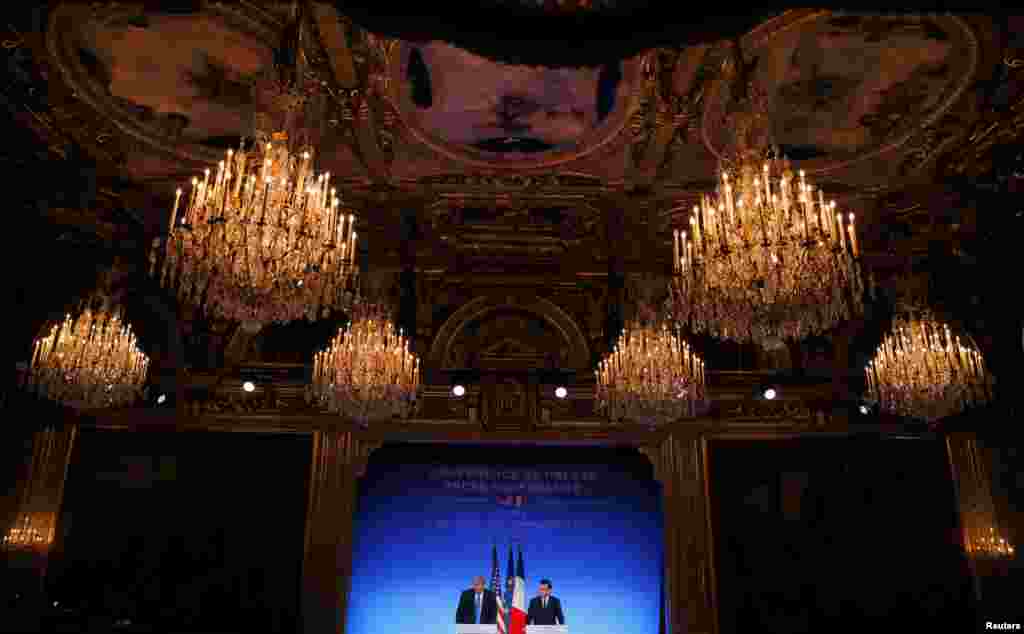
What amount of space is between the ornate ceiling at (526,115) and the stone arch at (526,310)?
1.80m

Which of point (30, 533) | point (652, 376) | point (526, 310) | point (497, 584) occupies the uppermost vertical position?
point (526, 310)

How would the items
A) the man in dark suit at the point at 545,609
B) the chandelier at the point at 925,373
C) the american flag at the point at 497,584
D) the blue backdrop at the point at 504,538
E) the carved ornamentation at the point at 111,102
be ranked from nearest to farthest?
the carved ornamentation at the point at 111,102, the chandelier at the point at 925,373, the american flag at the point at 497,584, the man in dark suit at the point at 545,609, the blue backdrop at the point at 504,538

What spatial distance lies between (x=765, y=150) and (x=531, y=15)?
4.34 m

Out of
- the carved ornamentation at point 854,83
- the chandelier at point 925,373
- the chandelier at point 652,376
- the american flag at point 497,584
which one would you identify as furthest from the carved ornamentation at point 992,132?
the american flag at point 497,584

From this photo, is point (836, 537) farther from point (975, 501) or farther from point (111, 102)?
point (111, 102)

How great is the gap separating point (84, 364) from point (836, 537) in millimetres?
11214

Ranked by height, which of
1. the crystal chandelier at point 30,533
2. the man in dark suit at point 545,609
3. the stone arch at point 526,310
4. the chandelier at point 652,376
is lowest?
the man in dark suit at point 545,609

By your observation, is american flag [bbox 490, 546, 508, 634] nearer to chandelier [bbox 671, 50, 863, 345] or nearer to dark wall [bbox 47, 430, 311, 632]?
dark wall [bbox 47, 430, 311, 632]

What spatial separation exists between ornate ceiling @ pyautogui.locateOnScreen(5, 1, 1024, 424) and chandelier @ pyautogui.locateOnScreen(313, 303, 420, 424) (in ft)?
5.33

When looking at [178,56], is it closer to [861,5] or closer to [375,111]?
[375,111]

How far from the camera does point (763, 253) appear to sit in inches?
200

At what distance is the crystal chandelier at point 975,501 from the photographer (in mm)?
10367

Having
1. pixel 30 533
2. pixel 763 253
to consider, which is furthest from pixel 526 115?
pixel 30 533

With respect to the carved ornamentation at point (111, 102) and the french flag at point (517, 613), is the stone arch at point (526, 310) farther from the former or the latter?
the carved ornamentation at point (111, 102)
